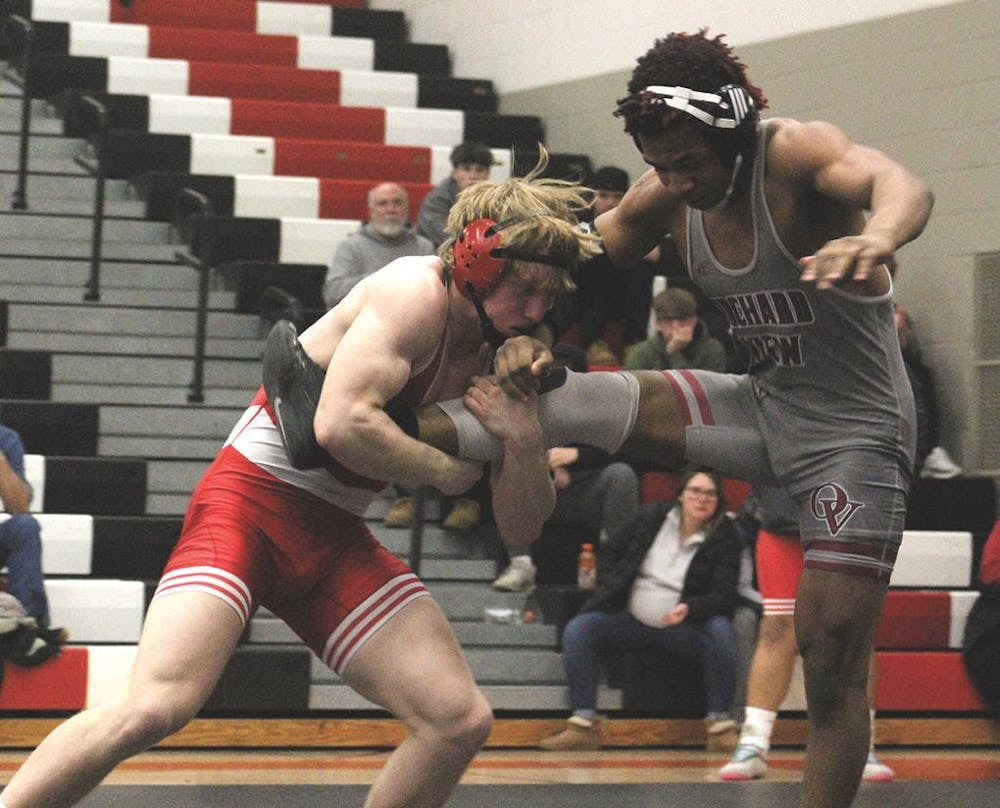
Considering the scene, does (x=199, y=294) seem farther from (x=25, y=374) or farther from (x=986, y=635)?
(x=986, y=635)

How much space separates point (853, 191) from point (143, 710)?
4.71 ft

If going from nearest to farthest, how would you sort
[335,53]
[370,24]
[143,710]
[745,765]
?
[143,710], [745,765], [335,53], [370,24]

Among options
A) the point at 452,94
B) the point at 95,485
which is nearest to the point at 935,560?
the point at 95,485

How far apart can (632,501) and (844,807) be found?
123 inches

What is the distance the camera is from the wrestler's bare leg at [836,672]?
3570 mm

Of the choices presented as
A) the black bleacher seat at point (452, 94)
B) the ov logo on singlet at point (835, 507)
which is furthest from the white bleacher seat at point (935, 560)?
the black bleacher seat at point (452, 94)

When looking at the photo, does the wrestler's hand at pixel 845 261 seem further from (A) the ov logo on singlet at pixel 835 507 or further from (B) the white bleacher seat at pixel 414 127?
(B) the white bleacher seat at pixel 414 127

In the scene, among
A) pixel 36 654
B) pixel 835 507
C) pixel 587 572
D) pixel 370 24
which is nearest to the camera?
pixel 835 507

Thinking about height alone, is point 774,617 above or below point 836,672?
below

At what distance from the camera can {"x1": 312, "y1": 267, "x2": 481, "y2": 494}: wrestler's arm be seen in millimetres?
3309

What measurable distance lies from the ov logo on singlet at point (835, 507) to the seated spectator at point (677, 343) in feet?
10.1

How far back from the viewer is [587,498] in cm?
678

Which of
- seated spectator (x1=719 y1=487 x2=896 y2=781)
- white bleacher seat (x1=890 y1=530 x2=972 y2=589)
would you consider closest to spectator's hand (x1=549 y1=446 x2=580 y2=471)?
seated spectator (x1=719 y1=487 x2=896 y2=781)

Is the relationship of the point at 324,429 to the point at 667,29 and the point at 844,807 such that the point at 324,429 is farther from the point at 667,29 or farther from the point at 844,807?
the point at 667,29
